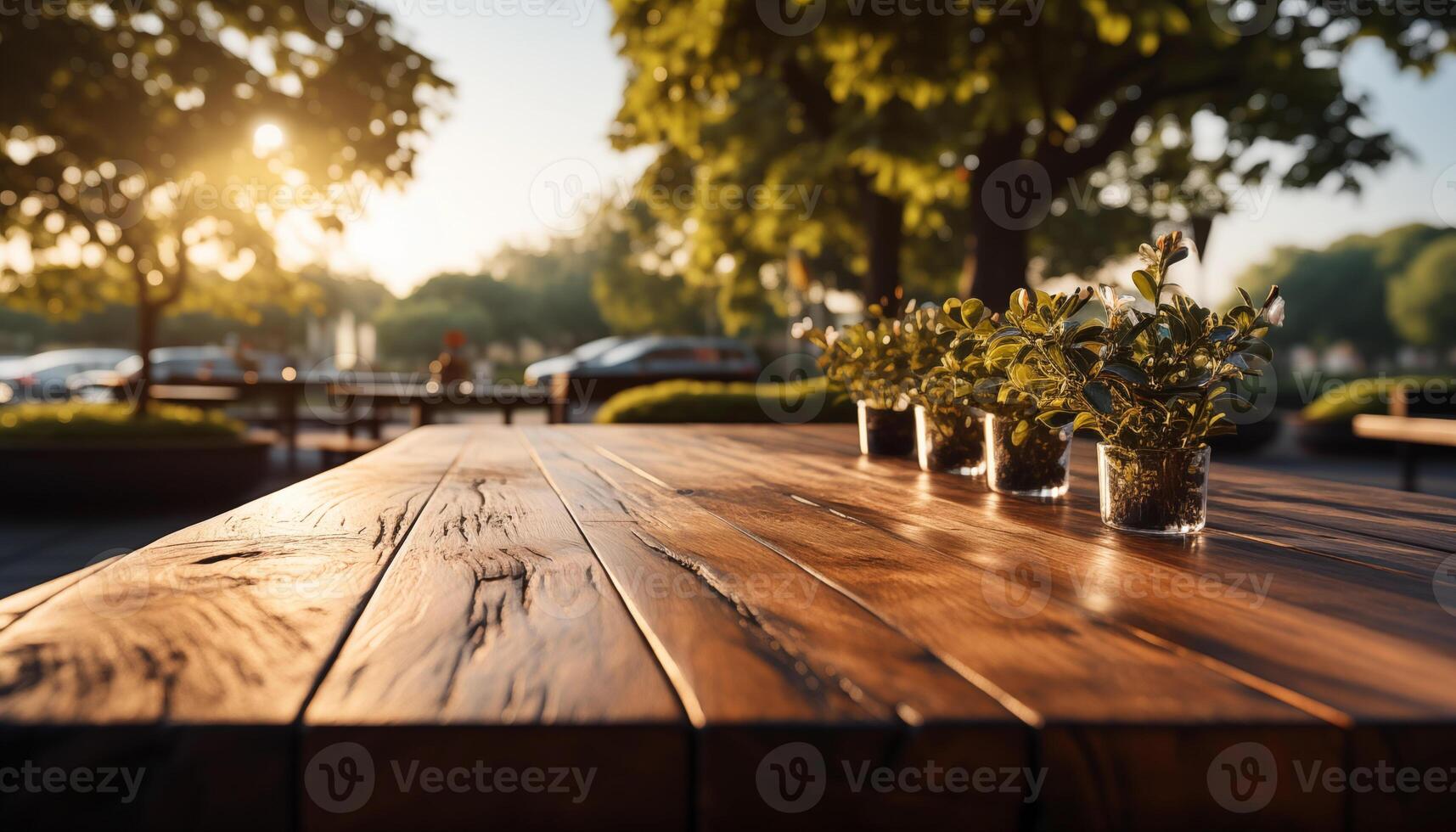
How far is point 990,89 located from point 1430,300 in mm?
62519

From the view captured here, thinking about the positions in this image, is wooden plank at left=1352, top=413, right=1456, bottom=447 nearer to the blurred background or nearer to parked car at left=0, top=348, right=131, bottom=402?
the blurred background

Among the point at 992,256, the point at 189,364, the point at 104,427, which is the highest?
the point at 992,256

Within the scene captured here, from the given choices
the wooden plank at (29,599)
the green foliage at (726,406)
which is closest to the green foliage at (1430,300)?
the green foliage at (726,406)

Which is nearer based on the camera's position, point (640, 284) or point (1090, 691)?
point (1090, 691)

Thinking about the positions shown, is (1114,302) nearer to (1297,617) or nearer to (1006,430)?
(1006,430)

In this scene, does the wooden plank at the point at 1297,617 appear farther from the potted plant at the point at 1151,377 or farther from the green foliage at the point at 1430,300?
the green foliage at the point at 1430,300

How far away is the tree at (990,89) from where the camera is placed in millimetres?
6676

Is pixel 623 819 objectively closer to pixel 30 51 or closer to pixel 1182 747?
pixel 1182 747

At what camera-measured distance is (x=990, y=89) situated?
23.3 feet

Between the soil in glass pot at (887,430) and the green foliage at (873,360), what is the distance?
3 cm

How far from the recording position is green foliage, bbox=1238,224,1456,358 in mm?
57125

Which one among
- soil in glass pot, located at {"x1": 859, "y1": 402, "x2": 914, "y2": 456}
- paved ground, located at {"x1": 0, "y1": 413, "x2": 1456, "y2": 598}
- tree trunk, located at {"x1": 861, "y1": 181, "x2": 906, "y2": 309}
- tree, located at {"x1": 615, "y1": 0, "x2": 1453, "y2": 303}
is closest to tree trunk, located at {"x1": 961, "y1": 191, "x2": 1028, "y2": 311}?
tree, located at {"x1": 615, "y1": 0, "x2": 1453, "y2": 303}

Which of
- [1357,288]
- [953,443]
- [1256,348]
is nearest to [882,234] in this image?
[953,443]

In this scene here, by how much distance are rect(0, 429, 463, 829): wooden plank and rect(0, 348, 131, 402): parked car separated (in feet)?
71.8
